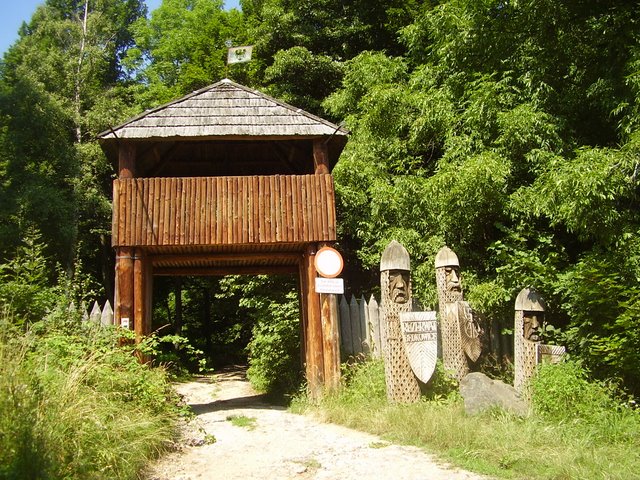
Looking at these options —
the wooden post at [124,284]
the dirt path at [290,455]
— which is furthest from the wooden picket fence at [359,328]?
the wooden post at [124,284]

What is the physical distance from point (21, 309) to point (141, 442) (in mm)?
3658

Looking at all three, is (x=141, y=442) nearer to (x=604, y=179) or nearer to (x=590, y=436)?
(x=590, y=436)

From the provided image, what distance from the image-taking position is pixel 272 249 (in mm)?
11875

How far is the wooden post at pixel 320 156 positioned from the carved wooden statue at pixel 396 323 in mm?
2400

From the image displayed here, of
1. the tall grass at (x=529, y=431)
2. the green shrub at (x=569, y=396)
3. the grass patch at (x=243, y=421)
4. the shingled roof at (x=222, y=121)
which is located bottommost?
the grass patch at (x=243, y=421)

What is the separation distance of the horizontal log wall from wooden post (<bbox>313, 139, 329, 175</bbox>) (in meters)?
0.20

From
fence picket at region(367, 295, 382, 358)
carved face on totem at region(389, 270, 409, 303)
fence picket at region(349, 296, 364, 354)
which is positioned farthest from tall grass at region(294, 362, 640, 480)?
fence picket at region(349, 296, 364, 354)

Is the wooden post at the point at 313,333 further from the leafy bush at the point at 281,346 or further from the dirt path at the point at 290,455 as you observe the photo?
the leafy bush at the point at 281,346

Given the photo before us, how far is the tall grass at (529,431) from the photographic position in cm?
603

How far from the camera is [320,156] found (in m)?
11.3

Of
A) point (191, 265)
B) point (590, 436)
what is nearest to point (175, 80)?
point (191, 265)

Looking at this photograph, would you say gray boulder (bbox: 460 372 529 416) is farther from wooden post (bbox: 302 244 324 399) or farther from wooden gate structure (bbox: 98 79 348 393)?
wooden post (bbox: 302 244 324 399)

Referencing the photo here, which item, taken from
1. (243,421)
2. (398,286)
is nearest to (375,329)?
(398,286)

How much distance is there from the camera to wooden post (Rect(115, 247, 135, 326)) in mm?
10453
